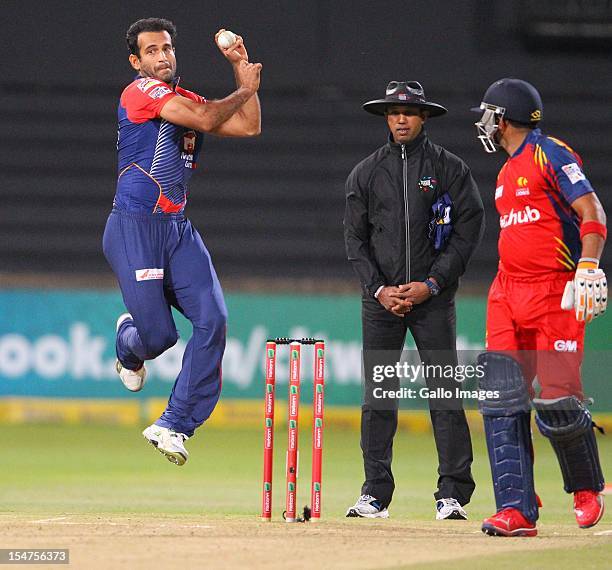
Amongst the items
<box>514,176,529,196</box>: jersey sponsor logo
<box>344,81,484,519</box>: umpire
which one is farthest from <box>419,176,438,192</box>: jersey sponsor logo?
<box>514,176,529,196</box>: jersey sponsor logo

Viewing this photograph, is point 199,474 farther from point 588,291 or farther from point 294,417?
point 588,291

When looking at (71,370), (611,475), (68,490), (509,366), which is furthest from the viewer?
(71,370)

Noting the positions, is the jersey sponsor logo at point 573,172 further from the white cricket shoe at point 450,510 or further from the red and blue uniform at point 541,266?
the white cricket shoe at point 450,510

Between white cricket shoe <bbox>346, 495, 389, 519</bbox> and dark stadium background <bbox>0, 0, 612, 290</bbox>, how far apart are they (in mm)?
8041

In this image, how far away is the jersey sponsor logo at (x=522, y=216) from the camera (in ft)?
18.5

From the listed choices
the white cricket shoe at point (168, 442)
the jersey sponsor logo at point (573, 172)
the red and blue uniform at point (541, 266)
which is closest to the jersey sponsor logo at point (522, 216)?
the red and blue uniform at point (541, 266)

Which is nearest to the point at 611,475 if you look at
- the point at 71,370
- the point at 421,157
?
the point at 421,157

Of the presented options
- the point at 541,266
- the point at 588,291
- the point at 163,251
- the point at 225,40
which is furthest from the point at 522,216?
the point at 163,251

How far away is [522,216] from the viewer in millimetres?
5660

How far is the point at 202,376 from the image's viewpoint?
627 cm

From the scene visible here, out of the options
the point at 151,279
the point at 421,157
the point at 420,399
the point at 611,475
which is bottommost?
the point at 611,475

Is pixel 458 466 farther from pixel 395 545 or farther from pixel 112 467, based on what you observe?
pixel 112 467

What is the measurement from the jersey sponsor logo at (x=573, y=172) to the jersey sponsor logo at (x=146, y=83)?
196 centimetres

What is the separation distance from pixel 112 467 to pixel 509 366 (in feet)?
15.2
